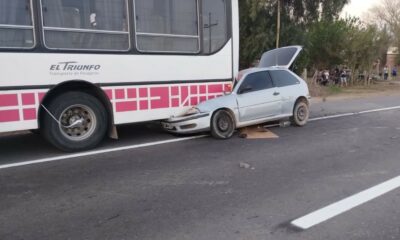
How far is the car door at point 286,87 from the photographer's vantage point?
31.3ft

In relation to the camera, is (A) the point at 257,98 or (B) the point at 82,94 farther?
(A) the point at 257,98

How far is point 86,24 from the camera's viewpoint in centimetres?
723

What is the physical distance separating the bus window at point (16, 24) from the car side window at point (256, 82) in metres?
4.23

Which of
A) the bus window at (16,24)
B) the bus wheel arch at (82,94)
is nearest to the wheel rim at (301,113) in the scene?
the bus wheel arch at (82,94)

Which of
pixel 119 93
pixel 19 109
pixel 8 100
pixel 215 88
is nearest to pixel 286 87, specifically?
pixel 215 88

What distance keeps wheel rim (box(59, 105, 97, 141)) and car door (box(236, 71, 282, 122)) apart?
9.87 ft

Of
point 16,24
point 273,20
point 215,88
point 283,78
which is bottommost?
point 215,88

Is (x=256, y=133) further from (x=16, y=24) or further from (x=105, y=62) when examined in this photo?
(x=16, y=24)

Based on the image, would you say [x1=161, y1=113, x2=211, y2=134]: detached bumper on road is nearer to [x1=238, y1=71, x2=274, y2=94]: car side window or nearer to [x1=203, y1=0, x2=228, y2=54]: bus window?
[x1=238, y1=71, x2=274, y2=94]: car side window

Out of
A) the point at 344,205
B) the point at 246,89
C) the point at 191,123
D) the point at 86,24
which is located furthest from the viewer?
the point at 246,89

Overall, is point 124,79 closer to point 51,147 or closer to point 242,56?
point 51,147

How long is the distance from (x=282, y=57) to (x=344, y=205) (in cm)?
617

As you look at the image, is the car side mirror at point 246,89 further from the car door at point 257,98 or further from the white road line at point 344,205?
the white road line at point 344,205

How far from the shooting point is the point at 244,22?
74.3 ft
